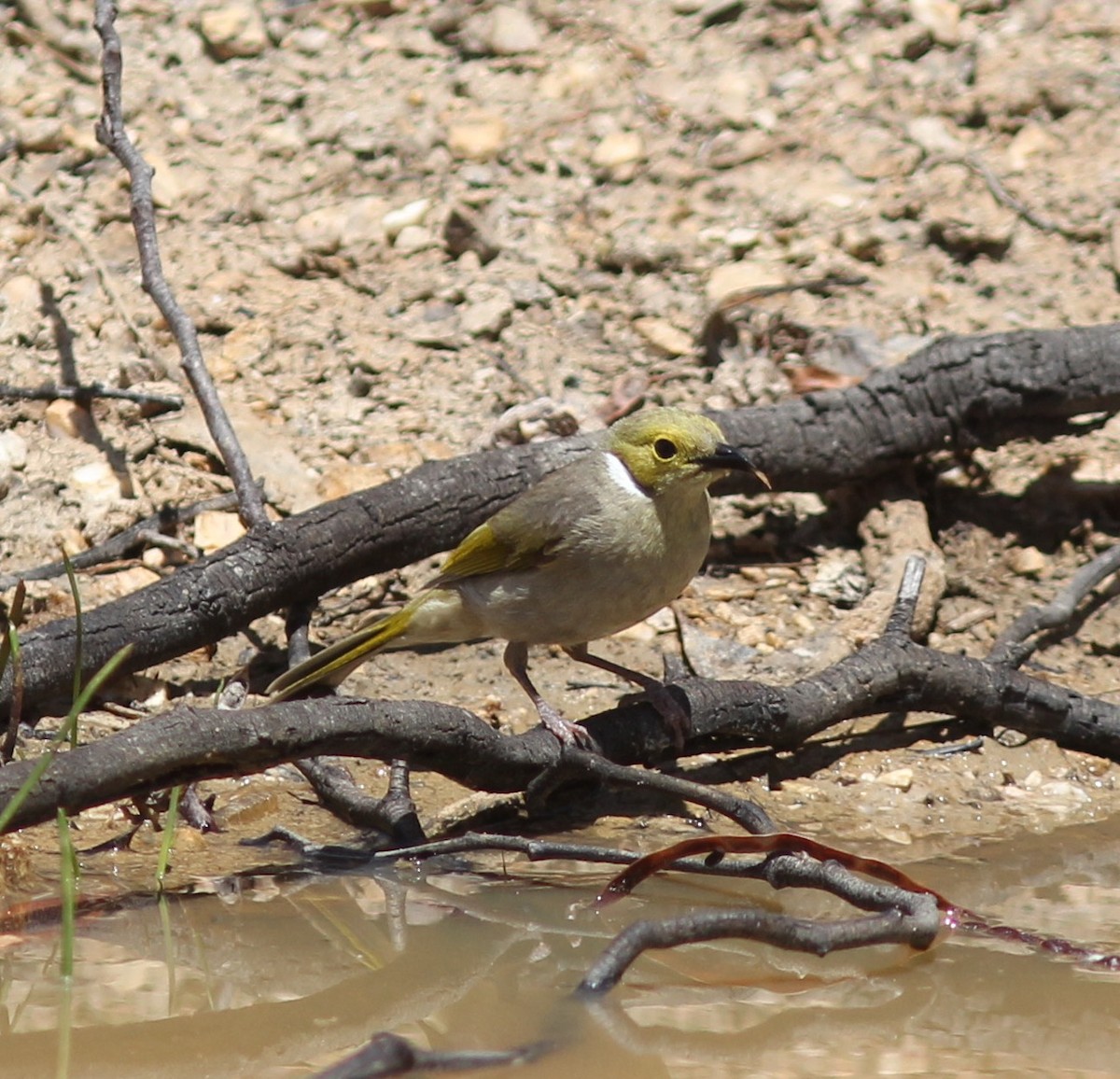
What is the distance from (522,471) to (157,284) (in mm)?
1642

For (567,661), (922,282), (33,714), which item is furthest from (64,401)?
(922,282)

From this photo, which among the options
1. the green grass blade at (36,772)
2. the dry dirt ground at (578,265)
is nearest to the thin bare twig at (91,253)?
the dry dirt ground at (578,265)

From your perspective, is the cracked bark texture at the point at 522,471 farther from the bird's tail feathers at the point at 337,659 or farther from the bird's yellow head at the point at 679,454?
the bird's yellow head at the point at 679,454

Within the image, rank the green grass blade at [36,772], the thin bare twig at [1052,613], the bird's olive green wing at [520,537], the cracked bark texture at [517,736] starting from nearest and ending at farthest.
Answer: the green grass blade at [36,772] → the cracked bark texture at [517,736] → the bird's olive green wing at [520,537] → the thin bare twig at [1052,613]

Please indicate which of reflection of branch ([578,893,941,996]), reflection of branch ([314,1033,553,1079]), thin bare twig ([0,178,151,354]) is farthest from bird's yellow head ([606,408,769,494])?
thin bare twig ([0,178,151,354])

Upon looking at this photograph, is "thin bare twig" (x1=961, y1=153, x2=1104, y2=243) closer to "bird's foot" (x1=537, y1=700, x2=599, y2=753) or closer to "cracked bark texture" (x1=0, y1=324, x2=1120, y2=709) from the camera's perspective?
"cracked bark texture" (x1=0, y1=324, x2=1120, y2=709)

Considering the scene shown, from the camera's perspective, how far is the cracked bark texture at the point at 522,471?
491 cm

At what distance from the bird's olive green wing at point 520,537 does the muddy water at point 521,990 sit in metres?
1.21

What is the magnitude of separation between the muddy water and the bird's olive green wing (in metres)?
1.21

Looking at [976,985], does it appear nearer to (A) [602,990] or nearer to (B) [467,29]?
(A) [602,990]

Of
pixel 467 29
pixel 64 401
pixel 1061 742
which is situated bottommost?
pixel 1061 742

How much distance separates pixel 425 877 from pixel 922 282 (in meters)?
4.16

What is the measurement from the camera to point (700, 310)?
7.05 meters

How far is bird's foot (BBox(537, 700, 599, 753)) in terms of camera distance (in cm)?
448
